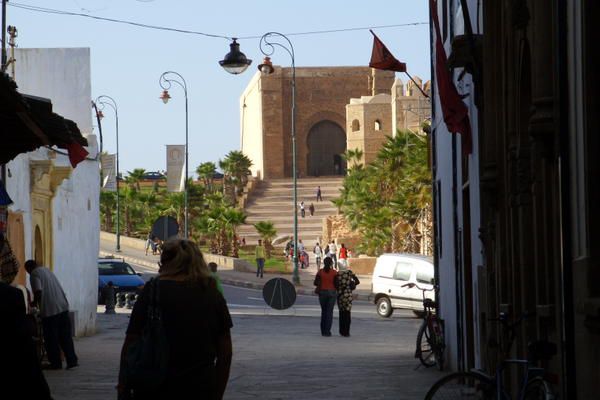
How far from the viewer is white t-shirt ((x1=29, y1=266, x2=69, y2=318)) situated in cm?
1844

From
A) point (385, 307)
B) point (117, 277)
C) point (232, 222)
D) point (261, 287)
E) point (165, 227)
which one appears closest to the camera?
point (165, 227)

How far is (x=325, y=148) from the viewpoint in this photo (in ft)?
392

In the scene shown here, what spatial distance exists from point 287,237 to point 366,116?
22.5 m

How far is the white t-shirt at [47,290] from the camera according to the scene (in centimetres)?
1844

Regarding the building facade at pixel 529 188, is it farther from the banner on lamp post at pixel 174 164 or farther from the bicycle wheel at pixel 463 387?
the banner on lamp post at pixel 174 164

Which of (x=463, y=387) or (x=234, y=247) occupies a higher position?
(x=234, y=247)

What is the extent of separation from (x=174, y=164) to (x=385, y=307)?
1924 cm

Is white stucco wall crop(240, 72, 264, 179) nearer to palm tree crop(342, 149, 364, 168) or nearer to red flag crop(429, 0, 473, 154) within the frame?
palm tree crop(342, 149, 364, 168)

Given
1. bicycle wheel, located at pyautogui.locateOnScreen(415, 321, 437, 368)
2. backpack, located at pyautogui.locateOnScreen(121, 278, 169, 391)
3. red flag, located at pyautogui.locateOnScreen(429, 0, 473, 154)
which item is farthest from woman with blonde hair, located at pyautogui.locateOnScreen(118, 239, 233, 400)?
bicycle wheel, located at pyautogui.locateOnScreen(415, 321, 437, 368)

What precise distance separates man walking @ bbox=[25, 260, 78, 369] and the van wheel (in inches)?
805

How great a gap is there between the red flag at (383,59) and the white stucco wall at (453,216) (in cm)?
66

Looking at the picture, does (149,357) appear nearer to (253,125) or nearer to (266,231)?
(266,231)

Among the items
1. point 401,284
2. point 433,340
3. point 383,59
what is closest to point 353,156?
point 401,284

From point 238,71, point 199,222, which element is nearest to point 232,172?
point 199,222
